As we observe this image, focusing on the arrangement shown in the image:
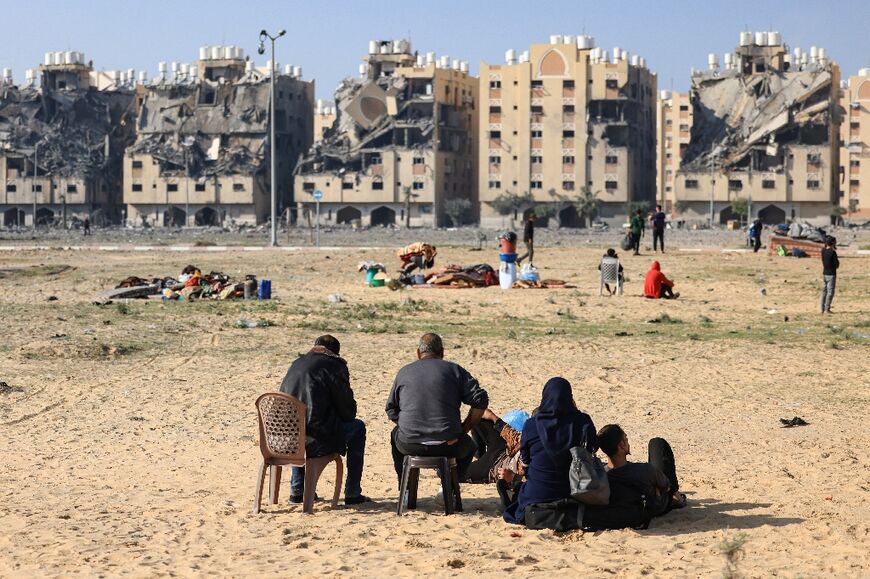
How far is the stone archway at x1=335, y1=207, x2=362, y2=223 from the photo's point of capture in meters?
136

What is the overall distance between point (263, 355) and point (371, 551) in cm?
1196

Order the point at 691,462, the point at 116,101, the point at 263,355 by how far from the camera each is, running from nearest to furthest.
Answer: the point at 691,462 → the point at 263,355 → the point at 116,101

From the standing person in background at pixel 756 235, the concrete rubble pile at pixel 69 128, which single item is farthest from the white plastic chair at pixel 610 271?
the concrete rubble pile at pixel 69 128

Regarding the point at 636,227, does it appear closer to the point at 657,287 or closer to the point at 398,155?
the point at 657,287

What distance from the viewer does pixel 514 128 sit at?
130 m

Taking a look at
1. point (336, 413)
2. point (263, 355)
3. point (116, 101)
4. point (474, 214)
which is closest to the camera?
point (336, 413)

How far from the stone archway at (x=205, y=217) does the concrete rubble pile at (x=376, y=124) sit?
10.1m

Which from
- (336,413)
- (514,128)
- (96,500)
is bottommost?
(96,500)

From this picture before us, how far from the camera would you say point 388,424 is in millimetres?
15273

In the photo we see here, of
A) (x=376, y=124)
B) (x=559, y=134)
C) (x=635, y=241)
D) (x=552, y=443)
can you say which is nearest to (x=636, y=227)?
(x=635, y=241)

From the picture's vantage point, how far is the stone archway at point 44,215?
468 ft

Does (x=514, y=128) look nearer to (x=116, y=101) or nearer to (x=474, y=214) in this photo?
(x=474, y=214)

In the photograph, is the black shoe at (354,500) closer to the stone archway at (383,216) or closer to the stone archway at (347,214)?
the stone archway at (383,216)

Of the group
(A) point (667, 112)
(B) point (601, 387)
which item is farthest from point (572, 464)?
(A) point (667, 112)
